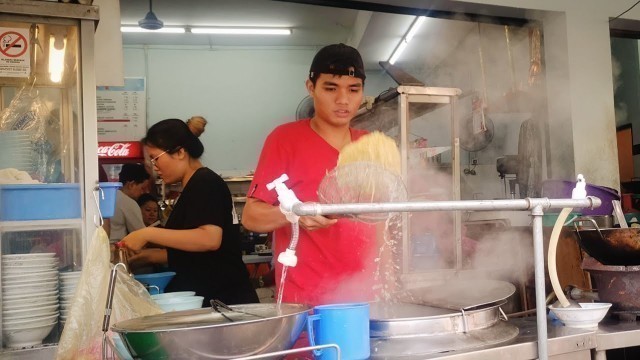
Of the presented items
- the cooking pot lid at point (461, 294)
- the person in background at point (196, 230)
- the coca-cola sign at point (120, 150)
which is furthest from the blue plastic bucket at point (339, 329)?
the coca-cola sign at point (120, 150)

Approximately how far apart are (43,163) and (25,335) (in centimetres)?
69

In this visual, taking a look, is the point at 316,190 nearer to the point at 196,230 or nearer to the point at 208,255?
the point at 196,230

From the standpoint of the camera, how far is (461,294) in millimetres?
1843

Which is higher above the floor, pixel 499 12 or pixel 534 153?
pixel 499 12

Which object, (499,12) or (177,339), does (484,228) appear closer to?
(499,12)

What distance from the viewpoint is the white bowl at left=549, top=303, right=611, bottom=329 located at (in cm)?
172

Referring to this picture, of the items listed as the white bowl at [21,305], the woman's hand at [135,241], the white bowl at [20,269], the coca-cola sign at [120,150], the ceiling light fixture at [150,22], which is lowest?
the white bowl at [21,305]

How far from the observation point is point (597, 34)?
4289mm

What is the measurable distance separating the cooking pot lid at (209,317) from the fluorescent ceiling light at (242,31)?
21.9 feet

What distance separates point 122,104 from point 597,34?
623cm

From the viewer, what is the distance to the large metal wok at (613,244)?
183cm

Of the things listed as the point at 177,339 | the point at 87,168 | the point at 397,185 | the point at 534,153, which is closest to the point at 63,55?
the point at 87,168

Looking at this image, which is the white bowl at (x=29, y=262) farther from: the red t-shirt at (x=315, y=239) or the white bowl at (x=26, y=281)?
the red t-shirt at (x=315, y=239)

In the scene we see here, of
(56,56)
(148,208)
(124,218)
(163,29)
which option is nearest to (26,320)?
(56,56)
